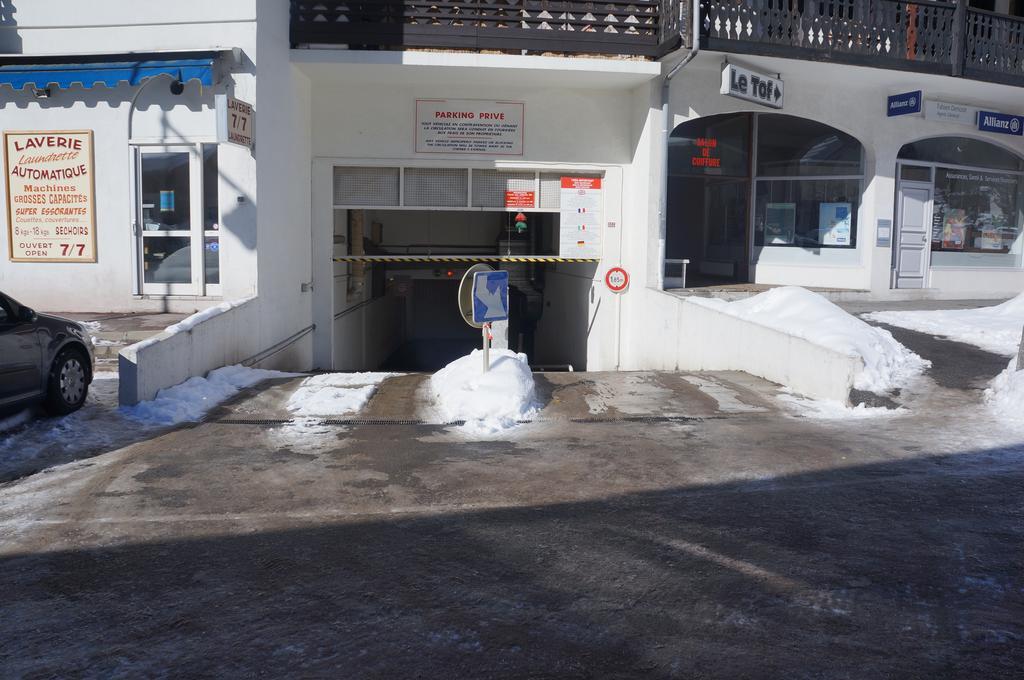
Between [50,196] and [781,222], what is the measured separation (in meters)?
12.7

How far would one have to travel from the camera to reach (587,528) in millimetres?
5328

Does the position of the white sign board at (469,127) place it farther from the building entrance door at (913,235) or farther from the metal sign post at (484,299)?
the building entrance door at (913,235)

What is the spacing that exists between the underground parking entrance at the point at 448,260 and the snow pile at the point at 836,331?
461cm

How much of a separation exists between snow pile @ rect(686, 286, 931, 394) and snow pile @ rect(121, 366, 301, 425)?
6281 millimetres

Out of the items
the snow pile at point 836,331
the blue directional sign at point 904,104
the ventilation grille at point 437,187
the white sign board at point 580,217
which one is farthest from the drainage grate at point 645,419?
the blue directional sign at point 904,104

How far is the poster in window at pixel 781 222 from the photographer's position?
17.0 m

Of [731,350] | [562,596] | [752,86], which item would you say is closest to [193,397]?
[562,596]

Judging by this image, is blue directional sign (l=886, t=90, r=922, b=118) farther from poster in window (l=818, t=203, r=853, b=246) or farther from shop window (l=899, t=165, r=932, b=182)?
poster in window (l=818, t=203, r=853, b=246)

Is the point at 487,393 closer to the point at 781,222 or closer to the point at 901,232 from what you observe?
the point at 781,222

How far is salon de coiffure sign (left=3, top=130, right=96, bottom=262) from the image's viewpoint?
40.0 ft

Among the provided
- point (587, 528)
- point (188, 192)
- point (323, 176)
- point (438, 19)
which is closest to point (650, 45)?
point (438, 19)

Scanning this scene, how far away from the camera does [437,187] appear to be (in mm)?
15234

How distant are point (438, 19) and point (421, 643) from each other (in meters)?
11.5

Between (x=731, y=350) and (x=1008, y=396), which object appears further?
(x=731, y=350)
